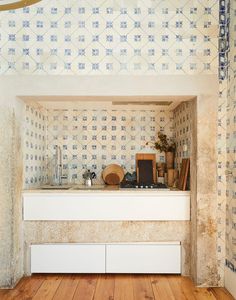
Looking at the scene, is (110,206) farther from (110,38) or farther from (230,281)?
(110,38)

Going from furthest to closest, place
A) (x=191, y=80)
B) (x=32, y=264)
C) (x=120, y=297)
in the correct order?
(x=32, y=264) < (x=191, y=80) < (x=120, y=297)

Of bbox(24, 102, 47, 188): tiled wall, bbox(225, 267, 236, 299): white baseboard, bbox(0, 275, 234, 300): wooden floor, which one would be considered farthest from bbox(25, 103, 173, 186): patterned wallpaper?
bbox(225, 267, 236, 299): white baseboard

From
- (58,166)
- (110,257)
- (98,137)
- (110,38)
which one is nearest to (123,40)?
(110,38)

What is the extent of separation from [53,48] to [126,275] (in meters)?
2.43

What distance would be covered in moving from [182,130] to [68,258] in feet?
6.40

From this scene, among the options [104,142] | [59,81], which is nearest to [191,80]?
[59,81]

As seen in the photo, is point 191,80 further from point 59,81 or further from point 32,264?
point 32,264

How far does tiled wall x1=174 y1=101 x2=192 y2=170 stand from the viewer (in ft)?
11.6

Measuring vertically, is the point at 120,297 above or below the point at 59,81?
below

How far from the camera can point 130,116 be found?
4281 mm

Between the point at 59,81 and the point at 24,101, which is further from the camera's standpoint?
the point at 24,101

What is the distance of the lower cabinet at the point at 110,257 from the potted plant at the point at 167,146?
47.5 inches

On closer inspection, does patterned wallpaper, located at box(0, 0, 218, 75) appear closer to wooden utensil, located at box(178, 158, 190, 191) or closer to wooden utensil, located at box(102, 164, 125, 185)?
wooden utensil, located at box(178, 158, 190, 191)

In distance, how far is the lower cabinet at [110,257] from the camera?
3.28 m
